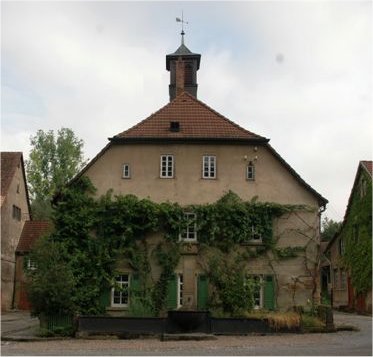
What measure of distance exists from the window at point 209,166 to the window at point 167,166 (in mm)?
1486

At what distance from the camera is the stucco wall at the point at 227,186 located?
25.5 meters

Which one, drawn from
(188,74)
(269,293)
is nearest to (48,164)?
(188,74)

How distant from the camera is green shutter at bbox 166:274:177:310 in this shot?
24969mm

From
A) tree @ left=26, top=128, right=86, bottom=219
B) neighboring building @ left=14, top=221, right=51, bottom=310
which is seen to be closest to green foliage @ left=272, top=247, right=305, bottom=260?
neighboring building @ left=14, top=221, right=51, bottom=310

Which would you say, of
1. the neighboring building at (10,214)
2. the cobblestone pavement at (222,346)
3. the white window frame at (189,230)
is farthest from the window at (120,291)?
the neighboring building at (10,214)

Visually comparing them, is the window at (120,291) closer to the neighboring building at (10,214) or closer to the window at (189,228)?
the window at (189,228)

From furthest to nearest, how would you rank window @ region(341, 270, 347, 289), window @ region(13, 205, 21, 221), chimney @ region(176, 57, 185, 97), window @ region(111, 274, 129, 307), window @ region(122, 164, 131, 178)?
1. window @ region(341, 270, 347, 289)
2. window @ region(13, 205, 21, 221)
3. chimney @ region(176, 57, 185, 97)
4. window @ region(122, 164, 131, 178)
5. window @ region(111, 274, 129, 307)

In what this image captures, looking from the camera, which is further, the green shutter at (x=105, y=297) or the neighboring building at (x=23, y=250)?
the neighboring building at (x=23, y=250)

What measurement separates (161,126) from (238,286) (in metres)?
8.41

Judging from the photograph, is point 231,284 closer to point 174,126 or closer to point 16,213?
point 174,126

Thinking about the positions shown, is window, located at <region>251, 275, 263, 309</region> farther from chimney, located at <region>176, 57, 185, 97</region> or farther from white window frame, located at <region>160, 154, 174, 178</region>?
chimney, located at <region>176, 57, 185, 97</region>

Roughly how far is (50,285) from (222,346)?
23.9 feet


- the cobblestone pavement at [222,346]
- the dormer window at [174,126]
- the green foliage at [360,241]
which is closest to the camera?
the cobblestone pavement at [222,346]

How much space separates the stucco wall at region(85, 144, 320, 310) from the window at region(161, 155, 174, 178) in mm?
199
